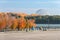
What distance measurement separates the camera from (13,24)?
Result: 67375 mm

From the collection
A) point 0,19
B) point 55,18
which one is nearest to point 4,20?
point 0,19

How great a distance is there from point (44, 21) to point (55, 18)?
8160 mm

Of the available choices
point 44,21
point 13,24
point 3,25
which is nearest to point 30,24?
point 13,24

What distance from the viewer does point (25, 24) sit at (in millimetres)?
70688

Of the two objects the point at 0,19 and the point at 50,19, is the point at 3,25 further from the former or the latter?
the point at 50,19

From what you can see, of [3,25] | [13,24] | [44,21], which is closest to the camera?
[3,25]

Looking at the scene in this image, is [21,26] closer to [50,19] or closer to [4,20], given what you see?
[4,20]

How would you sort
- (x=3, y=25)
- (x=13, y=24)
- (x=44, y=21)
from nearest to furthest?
(x=3, y=25) < (x=13, y=24) < (x=44, y=21)

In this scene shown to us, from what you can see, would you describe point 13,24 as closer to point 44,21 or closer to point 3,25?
point 3,25

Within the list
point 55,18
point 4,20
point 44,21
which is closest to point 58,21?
point 55,18

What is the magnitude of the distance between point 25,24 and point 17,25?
141 inches

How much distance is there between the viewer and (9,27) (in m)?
66.3

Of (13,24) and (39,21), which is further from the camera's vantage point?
(39,21)

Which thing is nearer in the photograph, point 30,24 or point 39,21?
point 30,24
